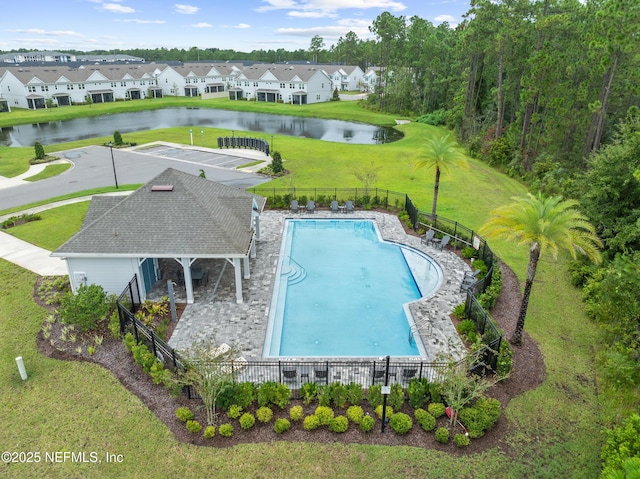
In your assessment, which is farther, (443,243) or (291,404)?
(443,243)

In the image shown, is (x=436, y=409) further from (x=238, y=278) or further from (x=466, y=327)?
(x=238, y=278)

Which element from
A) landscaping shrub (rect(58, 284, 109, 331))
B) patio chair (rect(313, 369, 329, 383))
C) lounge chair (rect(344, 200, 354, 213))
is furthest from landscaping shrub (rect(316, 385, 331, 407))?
lounge chair (rect(344, 200, 354, 213))

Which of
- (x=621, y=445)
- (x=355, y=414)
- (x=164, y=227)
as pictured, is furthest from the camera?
(x=164, y=227)

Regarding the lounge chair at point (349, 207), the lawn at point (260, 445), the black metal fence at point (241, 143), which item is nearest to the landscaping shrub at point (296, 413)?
the lawn at point (260, 445)

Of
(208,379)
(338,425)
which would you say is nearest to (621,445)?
(338,425)

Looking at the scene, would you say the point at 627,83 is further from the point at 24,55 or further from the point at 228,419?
the point at 24,55

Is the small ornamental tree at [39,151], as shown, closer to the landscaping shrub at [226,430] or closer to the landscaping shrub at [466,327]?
the landscaping shrub at [226,430]

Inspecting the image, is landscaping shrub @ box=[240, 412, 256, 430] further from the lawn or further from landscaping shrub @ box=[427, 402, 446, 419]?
landscaping shrub @ box=[427, 402, 446, 419]
